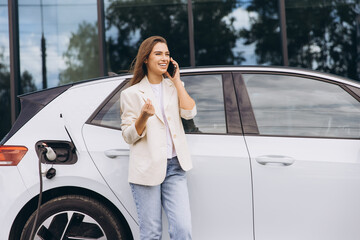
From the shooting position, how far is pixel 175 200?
2.00m

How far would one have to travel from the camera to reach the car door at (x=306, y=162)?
2.13 metres

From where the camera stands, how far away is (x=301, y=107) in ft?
7.75

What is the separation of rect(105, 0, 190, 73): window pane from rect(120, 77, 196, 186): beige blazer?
415 centimetres

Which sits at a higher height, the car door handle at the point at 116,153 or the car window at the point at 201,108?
the car window at the point at 201,108

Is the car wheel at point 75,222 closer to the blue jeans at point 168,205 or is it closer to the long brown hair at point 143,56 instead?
the blue jeans at point 168,205

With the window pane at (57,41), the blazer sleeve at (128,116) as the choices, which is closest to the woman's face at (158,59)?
the blazer sleeve at (128,116)

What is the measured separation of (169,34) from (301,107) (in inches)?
164

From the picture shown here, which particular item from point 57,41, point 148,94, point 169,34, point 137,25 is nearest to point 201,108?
point 148,94

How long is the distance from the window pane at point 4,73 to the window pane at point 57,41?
0.76 feet

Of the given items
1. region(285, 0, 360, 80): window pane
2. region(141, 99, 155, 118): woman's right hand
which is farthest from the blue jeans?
region(285, 0, 360, 80): window pane

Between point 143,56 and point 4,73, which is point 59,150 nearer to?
point 143,56

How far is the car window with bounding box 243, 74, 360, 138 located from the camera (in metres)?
2.31

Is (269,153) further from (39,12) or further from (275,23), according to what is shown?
(39,12)

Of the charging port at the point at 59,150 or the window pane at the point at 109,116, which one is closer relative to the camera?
the charging port at the point at 59,150
